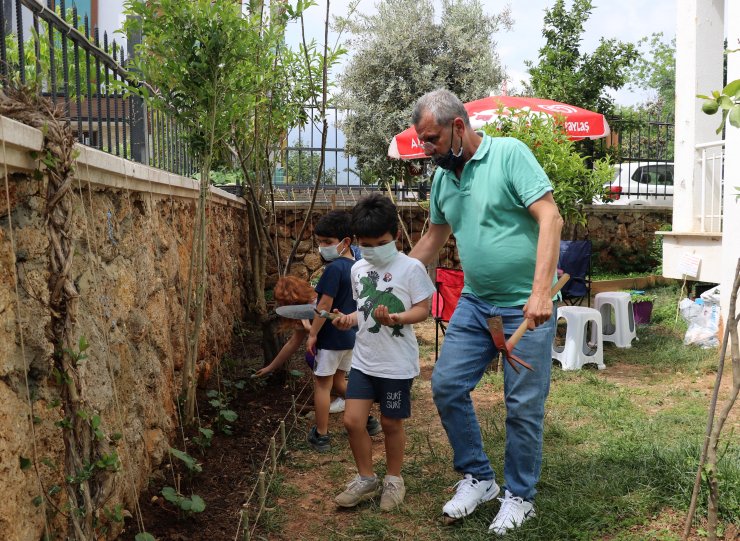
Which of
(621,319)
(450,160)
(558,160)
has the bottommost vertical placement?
(621,319)

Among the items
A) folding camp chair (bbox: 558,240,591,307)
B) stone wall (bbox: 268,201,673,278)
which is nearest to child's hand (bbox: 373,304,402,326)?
folding camp chair (bbox: 558,240,591,307)

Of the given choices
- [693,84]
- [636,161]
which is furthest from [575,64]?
[693,84]

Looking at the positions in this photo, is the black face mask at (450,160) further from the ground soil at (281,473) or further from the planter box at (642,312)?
the planter box at (642,312)

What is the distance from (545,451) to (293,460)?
1.46 metres

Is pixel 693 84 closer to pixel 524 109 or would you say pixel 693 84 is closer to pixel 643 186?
→ pixel 524 109

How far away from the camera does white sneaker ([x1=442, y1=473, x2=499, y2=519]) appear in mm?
3115

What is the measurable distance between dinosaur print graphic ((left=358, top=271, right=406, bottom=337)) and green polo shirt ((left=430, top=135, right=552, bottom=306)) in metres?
0.44

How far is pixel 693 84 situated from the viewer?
8.09 meters

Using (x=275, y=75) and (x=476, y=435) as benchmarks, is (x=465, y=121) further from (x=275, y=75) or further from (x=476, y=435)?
(x=275, y=75)

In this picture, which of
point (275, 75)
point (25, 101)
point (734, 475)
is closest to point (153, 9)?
point (275, 75)

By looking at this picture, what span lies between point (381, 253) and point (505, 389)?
34.2 inches

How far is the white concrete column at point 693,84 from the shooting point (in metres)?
8.03

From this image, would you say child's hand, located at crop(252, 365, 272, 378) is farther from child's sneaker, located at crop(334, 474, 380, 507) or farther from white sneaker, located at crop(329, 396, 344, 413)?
child's sneaker, located at crop(334, 474, 380, 507)

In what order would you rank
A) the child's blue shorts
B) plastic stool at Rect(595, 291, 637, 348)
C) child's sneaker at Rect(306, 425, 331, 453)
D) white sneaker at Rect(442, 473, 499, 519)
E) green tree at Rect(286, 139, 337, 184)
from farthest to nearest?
green tree at Rect(286, 139, 337, 184), plastic stool at Rect(595, 291, 637, 348), child's sneaker at Rect(306, 425, 331, 453), the child's blue shorts, white sneaker at Rect(442, 473, 499, 519)
